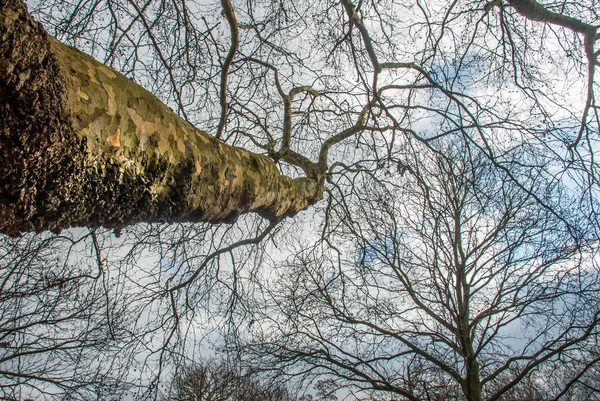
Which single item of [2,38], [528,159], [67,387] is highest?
[528,159]

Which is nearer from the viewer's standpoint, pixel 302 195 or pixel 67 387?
pixel 302 195

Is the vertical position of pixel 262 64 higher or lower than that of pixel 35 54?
higher

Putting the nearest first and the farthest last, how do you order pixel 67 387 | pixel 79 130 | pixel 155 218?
1. pixel 79 130
2. pixel 155 218
3. pixel 67 387

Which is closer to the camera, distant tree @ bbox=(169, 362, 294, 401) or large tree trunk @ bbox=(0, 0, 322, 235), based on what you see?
large tree trunk @ bbox=(0, 0, 322, 235)

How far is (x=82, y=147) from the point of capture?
100 cm

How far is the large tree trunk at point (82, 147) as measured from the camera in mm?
834

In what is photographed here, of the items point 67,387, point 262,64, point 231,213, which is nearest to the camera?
point 231,213

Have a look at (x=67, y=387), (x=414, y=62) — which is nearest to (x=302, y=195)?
(x=414, y=62)

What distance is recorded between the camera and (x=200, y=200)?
1578mm

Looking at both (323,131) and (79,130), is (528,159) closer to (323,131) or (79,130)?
(323,131)

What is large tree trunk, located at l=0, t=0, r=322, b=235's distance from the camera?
83cm

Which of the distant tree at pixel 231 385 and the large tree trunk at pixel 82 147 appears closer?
the large tree trunk at pixel 82 147

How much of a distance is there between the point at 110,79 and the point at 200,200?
630 mm

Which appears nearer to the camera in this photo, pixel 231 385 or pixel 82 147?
pixel 82 147
